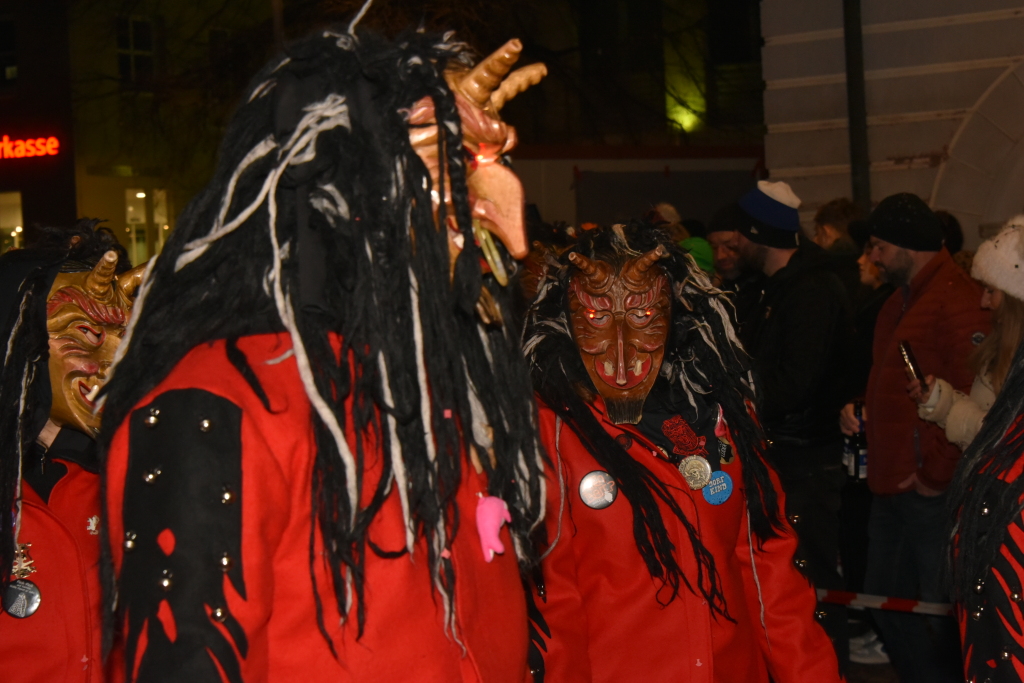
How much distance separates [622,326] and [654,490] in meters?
0.54

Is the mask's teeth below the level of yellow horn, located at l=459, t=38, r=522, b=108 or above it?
below

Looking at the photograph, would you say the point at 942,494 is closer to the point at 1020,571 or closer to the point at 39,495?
the point at 1020,571

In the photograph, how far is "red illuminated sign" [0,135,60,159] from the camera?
17641 mm

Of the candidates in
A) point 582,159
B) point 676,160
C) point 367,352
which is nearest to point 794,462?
point 367,352

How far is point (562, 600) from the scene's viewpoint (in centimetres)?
312

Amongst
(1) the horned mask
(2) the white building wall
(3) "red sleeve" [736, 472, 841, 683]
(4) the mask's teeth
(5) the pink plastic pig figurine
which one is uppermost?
(2) the white building wall

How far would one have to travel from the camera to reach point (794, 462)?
18.6 ft

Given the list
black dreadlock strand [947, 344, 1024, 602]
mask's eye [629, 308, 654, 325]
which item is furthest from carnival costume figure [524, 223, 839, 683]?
black dreadlock strand [947, 344, 1024, 602]

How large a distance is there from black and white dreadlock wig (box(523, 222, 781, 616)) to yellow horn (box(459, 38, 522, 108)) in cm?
151

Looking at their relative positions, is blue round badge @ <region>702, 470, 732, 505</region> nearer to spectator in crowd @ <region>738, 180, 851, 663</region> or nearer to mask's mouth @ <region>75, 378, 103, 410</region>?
mask's mouth @ <region>75, 378, 103, 410</region>

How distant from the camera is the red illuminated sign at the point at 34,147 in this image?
57.9 feet

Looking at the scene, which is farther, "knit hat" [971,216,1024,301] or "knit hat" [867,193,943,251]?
"knit hat" [867,193,943,251]

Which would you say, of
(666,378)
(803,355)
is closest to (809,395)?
(803,355)

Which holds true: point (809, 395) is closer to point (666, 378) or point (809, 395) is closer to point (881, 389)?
point (881, 389)
